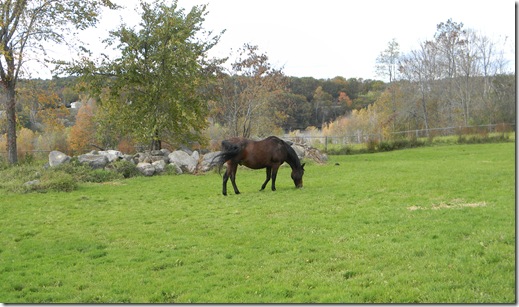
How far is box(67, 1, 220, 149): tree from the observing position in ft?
78.8

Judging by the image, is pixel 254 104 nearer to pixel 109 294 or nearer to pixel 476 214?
pixel 476 214

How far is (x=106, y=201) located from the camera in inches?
524

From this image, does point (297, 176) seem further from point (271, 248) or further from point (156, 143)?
point (156, 143)

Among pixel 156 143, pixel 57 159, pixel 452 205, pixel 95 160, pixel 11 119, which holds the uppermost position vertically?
pixel 11 119

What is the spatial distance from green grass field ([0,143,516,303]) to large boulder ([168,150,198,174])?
30.0 feet

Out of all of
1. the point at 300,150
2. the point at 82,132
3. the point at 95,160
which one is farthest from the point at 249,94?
the point at 82,132

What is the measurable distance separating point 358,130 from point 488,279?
49.0 meters

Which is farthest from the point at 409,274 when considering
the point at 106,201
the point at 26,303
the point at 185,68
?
the point at 185,68

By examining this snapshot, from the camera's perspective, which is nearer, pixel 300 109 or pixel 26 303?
pixel 26 303

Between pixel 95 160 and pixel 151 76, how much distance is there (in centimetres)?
625

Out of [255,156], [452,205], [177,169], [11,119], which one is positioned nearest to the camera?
[452,205]

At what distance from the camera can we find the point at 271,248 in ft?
23.1

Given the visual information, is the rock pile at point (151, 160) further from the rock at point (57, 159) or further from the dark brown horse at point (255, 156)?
the dark brown horse at point (255, 156)

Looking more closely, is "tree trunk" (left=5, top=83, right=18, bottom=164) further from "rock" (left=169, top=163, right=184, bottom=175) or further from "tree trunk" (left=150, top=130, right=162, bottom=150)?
"rock" (left=169, top=163, right=184, bottom=175)
